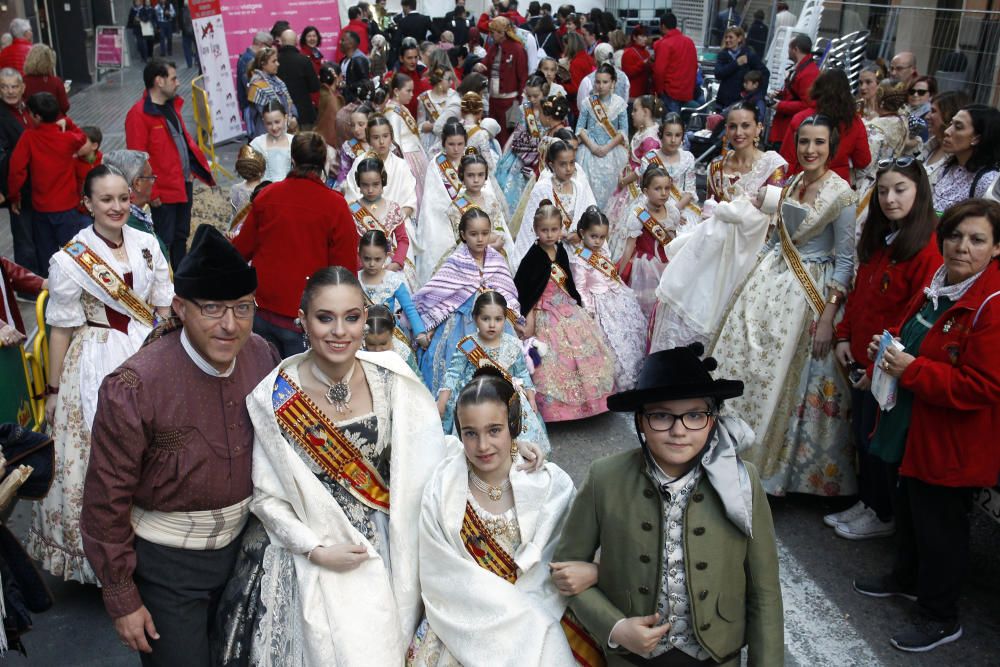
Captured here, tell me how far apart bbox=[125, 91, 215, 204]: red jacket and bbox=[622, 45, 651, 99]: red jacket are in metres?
7.81

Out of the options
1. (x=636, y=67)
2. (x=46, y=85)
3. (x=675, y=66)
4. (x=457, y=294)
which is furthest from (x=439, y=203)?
(x=636, y=67)

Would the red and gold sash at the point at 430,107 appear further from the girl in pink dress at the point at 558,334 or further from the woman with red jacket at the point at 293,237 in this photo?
the woman with red jacket at the point at 293,237

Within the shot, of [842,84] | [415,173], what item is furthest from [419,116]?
[842,84]

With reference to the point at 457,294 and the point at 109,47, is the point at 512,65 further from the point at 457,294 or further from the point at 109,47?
the point at 109,47

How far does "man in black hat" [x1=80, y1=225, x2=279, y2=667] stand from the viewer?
9.22 ft

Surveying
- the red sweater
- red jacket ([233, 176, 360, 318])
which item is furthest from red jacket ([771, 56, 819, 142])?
the red sweater

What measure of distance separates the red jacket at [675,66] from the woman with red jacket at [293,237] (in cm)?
898

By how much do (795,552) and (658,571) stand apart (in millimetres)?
2295

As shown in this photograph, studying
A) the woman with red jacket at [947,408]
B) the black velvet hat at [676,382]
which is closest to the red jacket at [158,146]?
the woman with red jacket at [947,408]

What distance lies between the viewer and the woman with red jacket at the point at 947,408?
145 inches

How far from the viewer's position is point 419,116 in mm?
11125

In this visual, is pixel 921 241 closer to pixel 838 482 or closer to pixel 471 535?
pixel 838 482

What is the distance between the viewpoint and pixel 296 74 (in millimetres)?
12180

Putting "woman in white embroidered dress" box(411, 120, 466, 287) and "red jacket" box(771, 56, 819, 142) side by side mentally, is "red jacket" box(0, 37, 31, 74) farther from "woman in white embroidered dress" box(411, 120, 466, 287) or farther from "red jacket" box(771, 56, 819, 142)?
"red jacket" box(771, 56, 819, 142)
